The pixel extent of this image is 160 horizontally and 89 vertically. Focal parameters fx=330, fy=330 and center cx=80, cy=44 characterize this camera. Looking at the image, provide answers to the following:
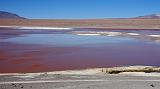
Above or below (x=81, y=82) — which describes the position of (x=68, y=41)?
below

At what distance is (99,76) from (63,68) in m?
5.27

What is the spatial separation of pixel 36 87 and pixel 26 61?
31.7 feet

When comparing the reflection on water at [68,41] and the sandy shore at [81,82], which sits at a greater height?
the sandy shore at [81,82]

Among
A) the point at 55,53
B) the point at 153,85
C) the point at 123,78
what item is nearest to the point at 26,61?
the point at 55,53

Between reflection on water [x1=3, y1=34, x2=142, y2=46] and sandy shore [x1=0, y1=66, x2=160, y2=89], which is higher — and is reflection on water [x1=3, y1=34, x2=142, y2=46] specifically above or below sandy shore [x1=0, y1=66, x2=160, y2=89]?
below

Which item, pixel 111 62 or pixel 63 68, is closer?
pixel 63 68

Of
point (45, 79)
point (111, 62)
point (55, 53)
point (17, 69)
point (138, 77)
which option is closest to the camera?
point (45, 79)

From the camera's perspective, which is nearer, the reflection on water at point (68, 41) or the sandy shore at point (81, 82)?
the sandy shore at point (81, 82)

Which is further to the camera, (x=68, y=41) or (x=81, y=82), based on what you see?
(x=68, y=41)

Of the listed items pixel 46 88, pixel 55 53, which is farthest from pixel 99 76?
pixel 55 53

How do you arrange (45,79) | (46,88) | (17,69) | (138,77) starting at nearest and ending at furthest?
(46,88)
(45,79)
(138,77)
(17,69)

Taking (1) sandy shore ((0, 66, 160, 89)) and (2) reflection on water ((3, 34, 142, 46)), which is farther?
(2) reflection on water ((3, 34, 142, 46))

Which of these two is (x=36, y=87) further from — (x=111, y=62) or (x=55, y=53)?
(x=55, y=53)

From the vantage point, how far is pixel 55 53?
2447 centimetres
